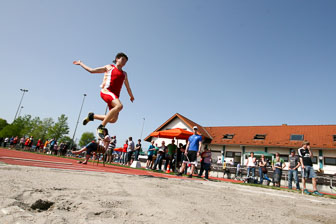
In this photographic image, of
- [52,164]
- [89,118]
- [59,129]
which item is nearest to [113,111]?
[89,118]

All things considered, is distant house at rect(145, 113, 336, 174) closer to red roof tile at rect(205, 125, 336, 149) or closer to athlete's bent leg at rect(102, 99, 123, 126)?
red roof tile at rect(205, 125, 336, 149)

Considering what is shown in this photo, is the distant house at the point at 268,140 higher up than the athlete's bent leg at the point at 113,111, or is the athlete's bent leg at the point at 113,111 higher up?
the distant house at the point at 268,140

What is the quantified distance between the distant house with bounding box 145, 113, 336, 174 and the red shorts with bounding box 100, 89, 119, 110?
67.5 feet

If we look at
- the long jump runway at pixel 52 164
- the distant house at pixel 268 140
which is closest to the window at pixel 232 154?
the distant house at pixel 268 140

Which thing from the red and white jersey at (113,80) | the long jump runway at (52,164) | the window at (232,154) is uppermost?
the window at (232,154)

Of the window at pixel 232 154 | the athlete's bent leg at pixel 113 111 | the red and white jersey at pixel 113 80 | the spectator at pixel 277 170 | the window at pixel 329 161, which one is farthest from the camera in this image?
the window at pixel 232 154

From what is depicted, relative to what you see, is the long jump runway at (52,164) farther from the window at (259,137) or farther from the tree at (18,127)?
the tree at (18,127)

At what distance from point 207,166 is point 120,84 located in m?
4.88

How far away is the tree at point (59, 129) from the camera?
48.9 meters

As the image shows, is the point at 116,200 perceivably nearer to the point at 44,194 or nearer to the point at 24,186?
the point at 44,194

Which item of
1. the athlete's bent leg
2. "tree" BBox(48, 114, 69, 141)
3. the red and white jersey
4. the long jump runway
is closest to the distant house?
the long jump runway

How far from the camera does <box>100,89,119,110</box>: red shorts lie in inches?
154

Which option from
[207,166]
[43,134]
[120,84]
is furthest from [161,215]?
[43,134]

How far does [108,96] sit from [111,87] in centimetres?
25
